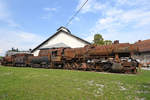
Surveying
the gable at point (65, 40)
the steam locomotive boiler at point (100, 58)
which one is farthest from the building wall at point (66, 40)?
the steam locomotive boiler at point (100, 58)

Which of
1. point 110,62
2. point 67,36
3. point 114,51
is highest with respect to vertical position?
point 67,36

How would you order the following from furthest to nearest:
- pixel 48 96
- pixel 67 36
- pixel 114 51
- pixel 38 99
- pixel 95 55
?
pixel 67 36
pixel 95 55
pixel 114 51
pixel 48 96
pixel 38 99

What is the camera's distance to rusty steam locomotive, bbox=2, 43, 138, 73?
555 inches

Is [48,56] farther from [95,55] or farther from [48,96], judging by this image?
[48,96]

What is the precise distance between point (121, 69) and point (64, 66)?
950 cm

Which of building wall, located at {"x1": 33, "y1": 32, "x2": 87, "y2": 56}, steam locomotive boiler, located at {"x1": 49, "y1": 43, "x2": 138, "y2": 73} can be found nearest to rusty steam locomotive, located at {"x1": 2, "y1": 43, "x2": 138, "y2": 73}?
steam locomotive boiler, located at {"x1": 49, "y1": 43, "x2": 138, "y2": 73}

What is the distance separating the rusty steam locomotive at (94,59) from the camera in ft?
46.2

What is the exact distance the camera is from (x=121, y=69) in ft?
45.7

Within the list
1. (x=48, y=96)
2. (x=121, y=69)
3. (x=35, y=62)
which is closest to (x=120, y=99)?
(x=48, y=96)

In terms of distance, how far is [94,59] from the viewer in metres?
16.5

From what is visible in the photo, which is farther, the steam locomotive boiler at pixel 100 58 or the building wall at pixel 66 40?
the building wall at pixel 66 40

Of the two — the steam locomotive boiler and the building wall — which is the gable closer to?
the building wall

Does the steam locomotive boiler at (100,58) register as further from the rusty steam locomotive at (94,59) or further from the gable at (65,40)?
the gable at (65,40)

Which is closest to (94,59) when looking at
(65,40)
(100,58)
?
(100,58)
